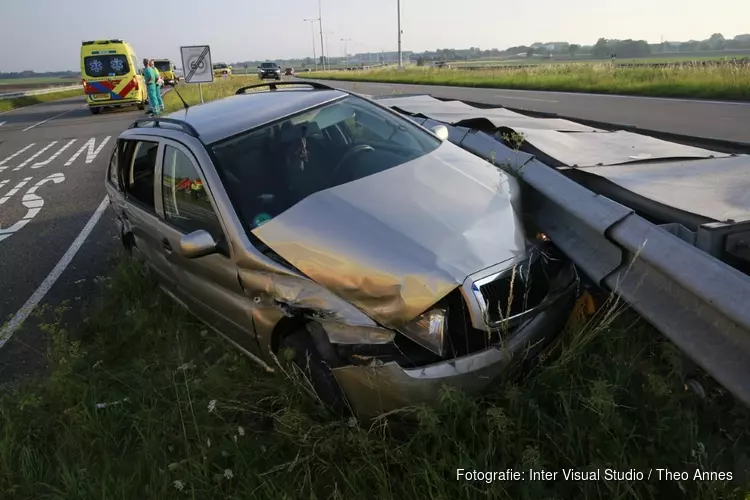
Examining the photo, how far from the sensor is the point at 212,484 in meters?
2.39

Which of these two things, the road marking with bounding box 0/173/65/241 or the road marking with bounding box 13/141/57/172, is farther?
the road marking with bounding box 13/141/57/172

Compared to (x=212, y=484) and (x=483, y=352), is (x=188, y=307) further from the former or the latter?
(x=483, y=352)

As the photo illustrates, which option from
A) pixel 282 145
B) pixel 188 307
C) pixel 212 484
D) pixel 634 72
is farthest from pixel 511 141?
pixel 634 72

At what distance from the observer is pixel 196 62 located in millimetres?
12164

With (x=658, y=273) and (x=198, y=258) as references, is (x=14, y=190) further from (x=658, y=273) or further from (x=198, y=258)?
(x=658, y=273)

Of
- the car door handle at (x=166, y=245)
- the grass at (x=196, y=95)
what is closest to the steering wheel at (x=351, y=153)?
the car door handle at (x=166, y=245)

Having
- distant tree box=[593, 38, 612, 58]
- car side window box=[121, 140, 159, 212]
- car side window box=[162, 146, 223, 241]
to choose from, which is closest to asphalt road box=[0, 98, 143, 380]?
car side window box=[121, 140, 159, 212]

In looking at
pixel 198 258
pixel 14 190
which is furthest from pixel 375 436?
pixel 14 190

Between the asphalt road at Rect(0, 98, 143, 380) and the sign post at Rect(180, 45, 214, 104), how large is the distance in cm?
276

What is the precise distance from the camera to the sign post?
1218 cm

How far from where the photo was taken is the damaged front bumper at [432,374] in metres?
2.28

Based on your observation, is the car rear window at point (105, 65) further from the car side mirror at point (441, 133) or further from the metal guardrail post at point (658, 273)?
the metal guardrail post at point (658, 273)

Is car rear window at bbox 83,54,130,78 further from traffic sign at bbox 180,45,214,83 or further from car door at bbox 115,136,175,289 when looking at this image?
car door at bbox 115,136,175,289

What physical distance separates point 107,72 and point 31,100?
56.3ft
